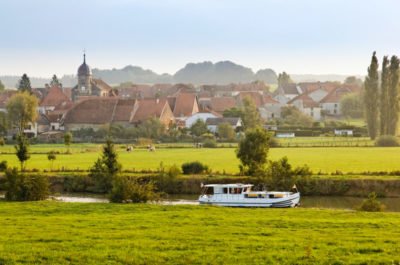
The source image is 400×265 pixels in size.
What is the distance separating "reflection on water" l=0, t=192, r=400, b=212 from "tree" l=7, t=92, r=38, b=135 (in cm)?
5334

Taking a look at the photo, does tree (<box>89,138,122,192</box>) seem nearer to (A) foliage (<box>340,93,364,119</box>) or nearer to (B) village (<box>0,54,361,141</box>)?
(B) village (<box>0,54,361,141</box>)

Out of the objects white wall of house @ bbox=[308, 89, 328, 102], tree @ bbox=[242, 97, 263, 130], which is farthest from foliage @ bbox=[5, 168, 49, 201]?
white wall of house @ bbox=[308, 89, 328, 102]

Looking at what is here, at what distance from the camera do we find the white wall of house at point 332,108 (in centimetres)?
14162

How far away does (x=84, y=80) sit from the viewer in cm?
14125

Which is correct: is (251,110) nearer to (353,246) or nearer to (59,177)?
(59,177)

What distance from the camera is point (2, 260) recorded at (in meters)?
16.7

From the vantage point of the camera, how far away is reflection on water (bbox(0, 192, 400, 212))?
116ft

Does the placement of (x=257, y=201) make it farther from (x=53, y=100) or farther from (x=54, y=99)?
(x=54, y=99)

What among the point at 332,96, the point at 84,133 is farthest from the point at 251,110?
the point at 332,96

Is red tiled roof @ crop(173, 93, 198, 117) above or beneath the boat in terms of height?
above

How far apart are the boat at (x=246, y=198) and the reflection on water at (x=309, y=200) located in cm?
100

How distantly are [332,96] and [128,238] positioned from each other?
427ft

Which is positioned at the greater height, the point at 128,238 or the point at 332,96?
the point at 332,96

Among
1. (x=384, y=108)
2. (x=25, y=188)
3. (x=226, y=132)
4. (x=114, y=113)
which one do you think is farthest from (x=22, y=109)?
(x=25, y=188)
